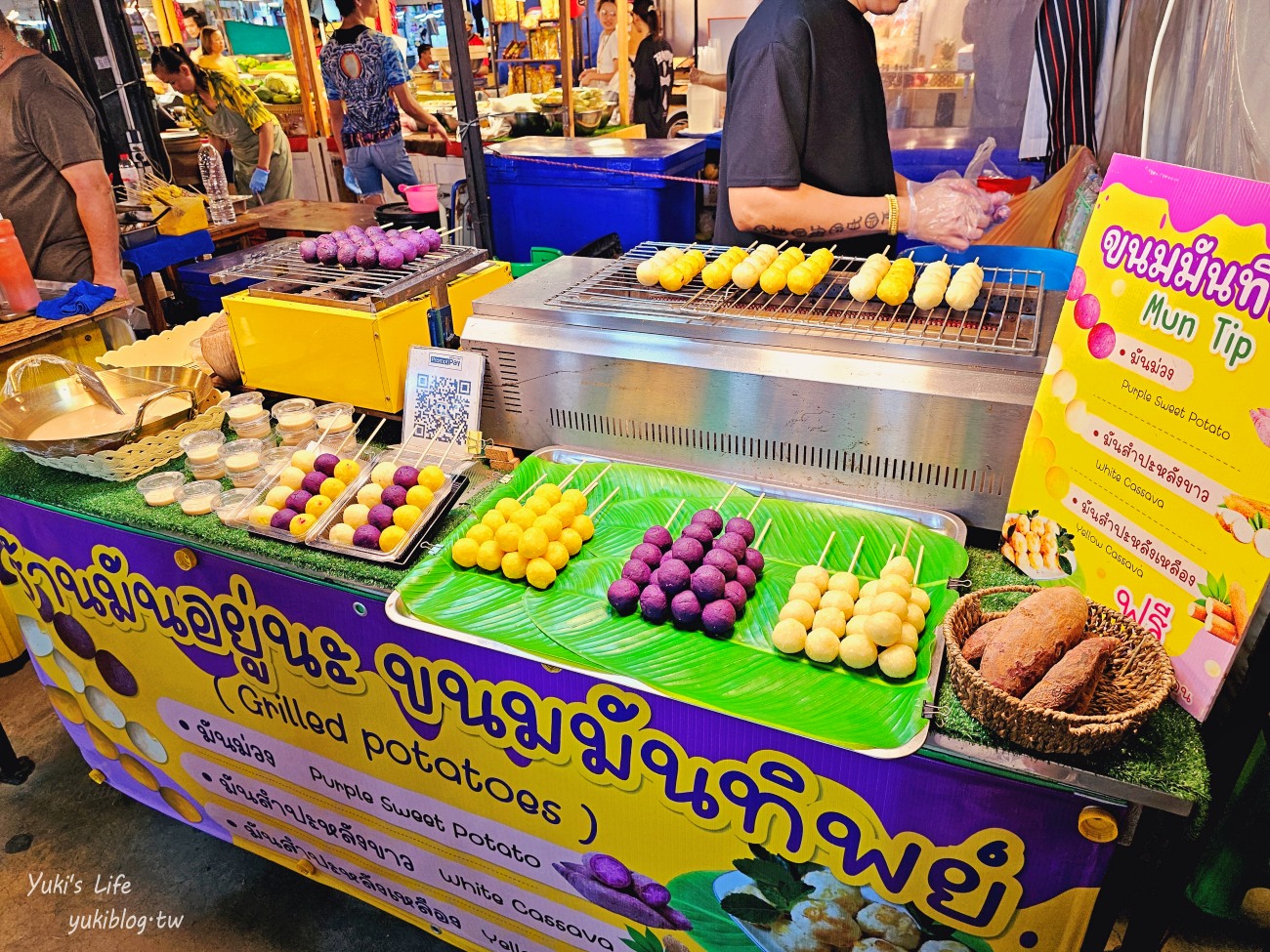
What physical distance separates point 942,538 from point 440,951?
6.87 feet

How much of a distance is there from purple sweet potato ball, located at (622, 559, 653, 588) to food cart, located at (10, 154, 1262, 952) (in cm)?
8

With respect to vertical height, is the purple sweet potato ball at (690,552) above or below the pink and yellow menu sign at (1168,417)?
below

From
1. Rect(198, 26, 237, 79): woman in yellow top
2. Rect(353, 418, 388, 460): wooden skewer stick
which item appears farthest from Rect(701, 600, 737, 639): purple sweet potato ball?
Rect(198, 26, 237, 79): woman in yellow top

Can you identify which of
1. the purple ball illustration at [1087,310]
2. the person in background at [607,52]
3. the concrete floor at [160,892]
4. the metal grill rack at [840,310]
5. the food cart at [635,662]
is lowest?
the concrete floor at [160,892]

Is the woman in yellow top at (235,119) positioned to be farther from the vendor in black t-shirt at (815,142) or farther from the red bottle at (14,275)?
the vendor in black t-shirt at (815,142)

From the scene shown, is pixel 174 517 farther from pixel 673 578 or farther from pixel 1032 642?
pixel 1032 642

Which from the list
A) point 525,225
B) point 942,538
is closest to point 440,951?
point 942,538

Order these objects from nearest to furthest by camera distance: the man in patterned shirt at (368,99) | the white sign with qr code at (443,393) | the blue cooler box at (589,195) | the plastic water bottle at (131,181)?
the white sign with qr code at (443,393) → the blue cooler box at (589,195) → the plastic water bottle at (131,181) → the man in patterned shirt at (368,99)

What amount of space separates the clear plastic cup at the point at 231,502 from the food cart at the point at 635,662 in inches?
2.3

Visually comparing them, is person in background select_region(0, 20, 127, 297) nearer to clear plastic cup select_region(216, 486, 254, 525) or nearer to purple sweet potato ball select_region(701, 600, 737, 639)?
clear plastic cup select_region(216, 486, 254, 525)

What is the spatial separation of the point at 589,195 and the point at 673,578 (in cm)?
321

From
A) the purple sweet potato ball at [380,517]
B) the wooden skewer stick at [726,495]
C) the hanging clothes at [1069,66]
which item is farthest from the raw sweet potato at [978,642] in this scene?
the hanging clothes at [1069,66]

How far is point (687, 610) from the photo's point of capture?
1688 mm

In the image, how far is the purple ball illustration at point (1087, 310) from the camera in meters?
1.51
